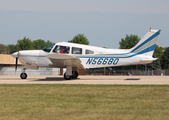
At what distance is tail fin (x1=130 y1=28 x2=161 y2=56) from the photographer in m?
17.3

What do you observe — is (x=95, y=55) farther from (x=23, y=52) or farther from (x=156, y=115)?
(x=156, y=115)

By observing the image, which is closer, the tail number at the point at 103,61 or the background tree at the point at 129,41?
the tail number at the point at 103,61

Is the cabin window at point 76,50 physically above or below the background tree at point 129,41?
below

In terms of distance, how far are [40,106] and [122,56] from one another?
11.5 meters

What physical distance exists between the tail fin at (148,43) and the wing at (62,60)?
4733mm

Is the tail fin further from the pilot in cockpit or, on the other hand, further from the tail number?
the pilot in cockpit

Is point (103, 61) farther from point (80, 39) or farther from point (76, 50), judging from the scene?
point (80, 39)

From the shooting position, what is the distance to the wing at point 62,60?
15.4m

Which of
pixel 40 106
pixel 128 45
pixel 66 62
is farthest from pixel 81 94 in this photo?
pixel 128 45

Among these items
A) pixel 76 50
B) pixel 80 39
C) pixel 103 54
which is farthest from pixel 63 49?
pixel 80 39

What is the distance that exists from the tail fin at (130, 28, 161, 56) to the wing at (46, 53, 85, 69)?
4.73 meters

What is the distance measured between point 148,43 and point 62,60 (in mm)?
6642

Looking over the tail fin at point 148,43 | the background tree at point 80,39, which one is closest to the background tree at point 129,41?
the background tree at point 80,39

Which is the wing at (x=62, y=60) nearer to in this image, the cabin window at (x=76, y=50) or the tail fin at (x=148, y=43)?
the cabin window at (x=76, y=50)
